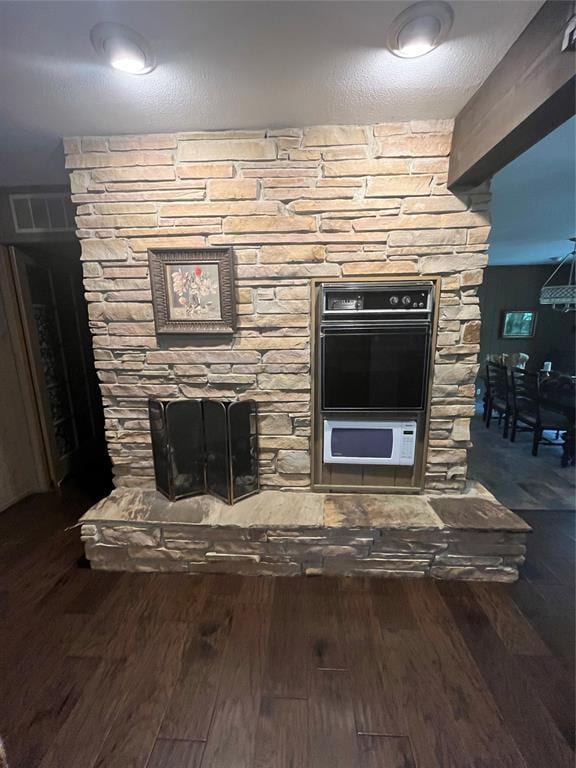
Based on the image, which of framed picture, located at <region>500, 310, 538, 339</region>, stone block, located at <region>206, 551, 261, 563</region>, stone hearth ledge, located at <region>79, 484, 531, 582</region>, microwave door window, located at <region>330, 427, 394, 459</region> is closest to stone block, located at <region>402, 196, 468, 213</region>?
microwave door window, located at <region>330, 427, 394, 459</region>

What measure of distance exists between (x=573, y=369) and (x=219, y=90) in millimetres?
6785

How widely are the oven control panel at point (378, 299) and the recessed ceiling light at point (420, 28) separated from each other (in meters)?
0.87

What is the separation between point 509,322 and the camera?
18.8 ft

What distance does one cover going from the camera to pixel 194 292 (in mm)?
1751

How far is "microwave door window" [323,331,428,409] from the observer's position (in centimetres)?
175

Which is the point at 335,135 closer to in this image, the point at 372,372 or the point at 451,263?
the point at 451,263

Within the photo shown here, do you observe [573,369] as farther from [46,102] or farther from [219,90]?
[46,102]

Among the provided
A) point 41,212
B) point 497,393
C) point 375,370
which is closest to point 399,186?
point 375,370

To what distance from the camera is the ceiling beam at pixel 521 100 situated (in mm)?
952

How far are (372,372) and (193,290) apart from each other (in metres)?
1.11

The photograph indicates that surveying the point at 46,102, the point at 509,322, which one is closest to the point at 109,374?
the point at 46,102

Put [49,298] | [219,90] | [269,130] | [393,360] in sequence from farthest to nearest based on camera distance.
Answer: [49,298]
[393,360]
[269,130]
[219,90]

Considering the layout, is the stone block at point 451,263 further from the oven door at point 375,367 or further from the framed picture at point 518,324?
the framed picture at point 518,324

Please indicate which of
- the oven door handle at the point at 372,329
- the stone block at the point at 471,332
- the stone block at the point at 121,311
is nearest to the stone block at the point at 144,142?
the stone block at the point at 121,311
